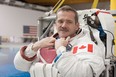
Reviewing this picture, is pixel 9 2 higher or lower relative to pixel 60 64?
higher

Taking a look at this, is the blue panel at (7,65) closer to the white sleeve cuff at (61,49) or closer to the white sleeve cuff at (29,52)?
the white sleeve cuff at (29,52)

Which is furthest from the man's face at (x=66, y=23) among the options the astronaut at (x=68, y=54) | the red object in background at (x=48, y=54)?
the red object in background at (x=48, y=54)

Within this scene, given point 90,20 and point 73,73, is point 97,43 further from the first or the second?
point 73,73

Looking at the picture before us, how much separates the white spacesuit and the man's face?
65mm

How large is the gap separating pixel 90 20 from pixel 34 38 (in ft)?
10.6

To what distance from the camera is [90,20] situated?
175 cm

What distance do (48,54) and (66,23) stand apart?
29 centimetres

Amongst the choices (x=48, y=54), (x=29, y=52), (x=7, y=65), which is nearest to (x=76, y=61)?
(x=48, y=54)

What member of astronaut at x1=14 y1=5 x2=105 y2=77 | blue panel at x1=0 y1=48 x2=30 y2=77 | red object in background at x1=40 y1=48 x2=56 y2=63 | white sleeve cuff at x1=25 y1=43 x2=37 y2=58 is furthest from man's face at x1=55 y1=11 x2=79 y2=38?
blue panel at x1=0 y1=48 x2=30 y2=77

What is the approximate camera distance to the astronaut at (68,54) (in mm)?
1340

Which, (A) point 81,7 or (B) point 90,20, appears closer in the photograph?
(B) point 90,20

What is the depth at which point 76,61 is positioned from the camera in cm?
135

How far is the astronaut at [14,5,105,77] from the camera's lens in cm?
134

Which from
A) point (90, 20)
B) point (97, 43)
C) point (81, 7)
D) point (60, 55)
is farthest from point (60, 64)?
point (81, 7)
